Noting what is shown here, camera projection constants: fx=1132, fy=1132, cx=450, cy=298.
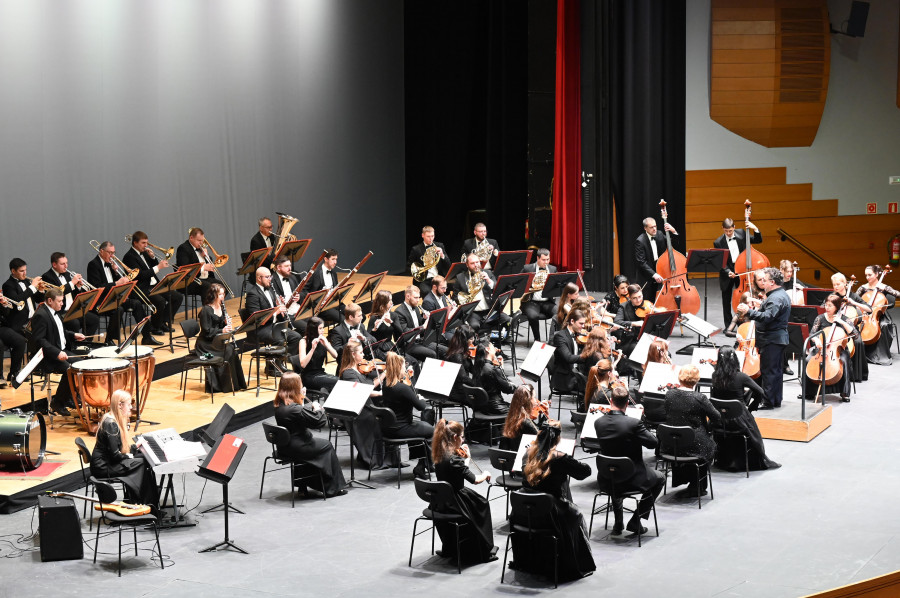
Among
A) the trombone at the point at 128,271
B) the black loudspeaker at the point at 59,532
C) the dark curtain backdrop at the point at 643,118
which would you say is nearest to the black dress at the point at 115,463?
the black loudspeaker at the point at 59,532

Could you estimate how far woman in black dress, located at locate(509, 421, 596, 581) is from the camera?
755 centimetres

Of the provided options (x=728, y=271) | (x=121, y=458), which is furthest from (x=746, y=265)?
(x=121, y=458)

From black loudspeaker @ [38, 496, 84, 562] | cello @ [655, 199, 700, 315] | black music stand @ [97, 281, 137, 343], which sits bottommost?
black loudspeaker @ [38, 496, 84, 562]

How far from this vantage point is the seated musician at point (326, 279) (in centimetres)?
1389

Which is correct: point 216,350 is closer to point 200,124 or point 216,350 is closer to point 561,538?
point 200,124

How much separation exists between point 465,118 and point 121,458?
1218cm

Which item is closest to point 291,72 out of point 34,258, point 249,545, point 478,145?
point 478,145

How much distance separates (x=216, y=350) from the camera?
1193cm

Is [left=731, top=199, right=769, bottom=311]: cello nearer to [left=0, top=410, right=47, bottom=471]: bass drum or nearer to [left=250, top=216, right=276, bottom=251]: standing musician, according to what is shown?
[left=250, top=216, right=276, bottom=251]: standing musician

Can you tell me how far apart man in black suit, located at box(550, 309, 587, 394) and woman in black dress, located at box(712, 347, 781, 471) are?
170 centimetres

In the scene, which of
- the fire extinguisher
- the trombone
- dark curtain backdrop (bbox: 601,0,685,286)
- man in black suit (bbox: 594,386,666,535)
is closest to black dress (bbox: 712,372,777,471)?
man in black suit (bbox: 594,386,666,535)

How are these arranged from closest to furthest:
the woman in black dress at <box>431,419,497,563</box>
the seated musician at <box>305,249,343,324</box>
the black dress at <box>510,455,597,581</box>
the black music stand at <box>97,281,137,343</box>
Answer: the black dress at <box>510,455,597,581</box>
the woman in black dress at <box>431,419,497,563</box>
the black music stand at <box>97,281,137,343</box>
the seated musician at <box>305,249,343,324</box>

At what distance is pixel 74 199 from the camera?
13.8 meters

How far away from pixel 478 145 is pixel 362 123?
6.79 feet
